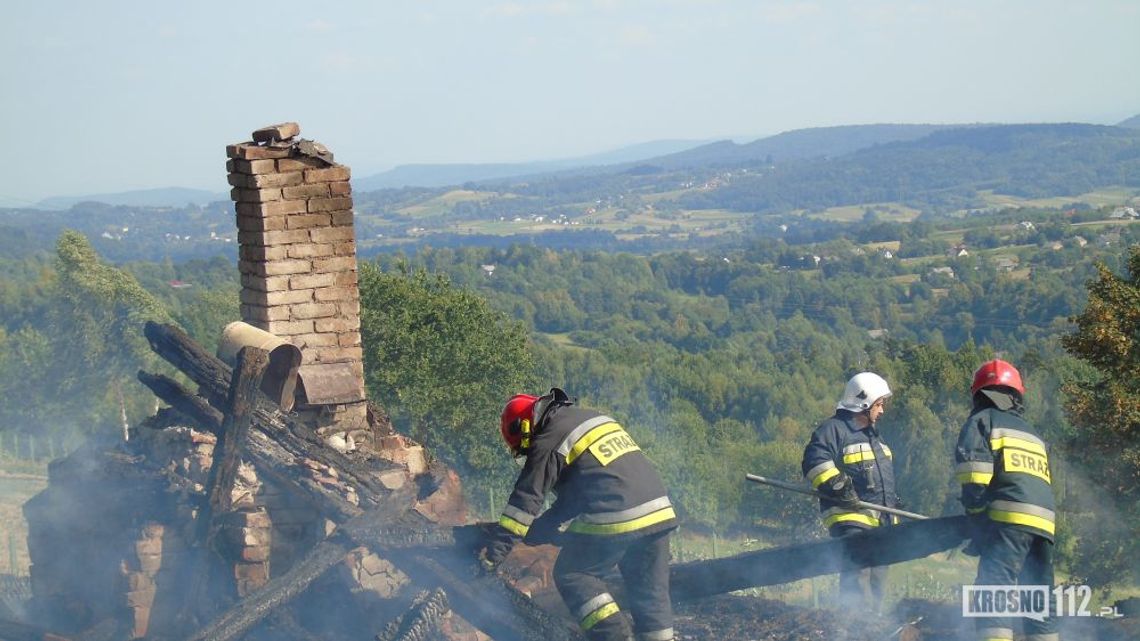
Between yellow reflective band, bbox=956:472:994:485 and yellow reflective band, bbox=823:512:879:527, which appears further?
yellow reflective band, bbox=823:512:879:527

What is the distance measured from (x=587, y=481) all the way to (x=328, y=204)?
14.0 feet

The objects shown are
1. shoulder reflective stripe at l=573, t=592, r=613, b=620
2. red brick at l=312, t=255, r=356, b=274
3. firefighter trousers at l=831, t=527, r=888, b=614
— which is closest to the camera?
shoulder reflective stripe at l=573, t=592, r=613, b=620

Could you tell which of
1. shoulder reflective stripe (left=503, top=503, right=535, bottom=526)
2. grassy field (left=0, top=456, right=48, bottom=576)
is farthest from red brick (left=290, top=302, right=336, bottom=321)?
grassy field (left=0, top=456, right=48, bottom=576)

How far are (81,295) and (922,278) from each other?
101 meters

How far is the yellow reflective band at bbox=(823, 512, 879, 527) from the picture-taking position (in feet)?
26.1

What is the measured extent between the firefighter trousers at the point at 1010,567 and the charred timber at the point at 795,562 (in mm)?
541

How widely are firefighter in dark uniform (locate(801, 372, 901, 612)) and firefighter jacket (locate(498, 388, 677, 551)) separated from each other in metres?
1.68

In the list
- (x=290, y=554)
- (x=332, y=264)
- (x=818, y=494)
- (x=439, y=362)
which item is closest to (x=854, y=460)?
(x=818, y=494)

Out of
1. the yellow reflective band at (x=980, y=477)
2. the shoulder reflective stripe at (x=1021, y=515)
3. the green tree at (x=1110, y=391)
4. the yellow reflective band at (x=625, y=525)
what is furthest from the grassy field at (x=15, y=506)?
the green tree at (x=1110, y=391)

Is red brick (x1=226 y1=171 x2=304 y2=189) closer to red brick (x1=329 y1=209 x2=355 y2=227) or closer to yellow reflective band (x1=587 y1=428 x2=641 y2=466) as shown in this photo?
red brick (x1=329 y1=209 x2=355 y2=227)

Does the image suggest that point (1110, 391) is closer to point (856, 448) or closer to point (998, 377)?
point (856, 448)

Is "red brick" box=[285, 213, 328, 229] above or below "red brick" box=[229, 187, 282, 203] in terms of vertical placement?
below

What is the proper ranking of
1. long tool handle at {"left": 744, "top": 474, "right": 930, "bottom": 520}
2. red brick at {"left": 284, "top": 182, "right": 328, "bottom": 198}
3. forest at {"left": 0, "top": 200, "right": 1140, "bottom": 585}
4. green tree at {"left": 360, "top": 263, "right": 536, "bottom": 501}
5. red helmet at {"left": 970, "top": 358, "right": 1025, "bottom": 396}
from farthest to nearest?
green tree at {"left": 360, "top": 263, "right": 536, "bottom": 501}, forest at {"left": 0, "top": 200, "right": 1140, "bottom": 585}, red brick at {"left": 284, "top": 182, "right": 328, "bottom": 198}, long tool handle at {"left": 744, "top": 474, "right": 930, "bottom": 520}, red helmet at {"left": 970, "top": 358, "right": 1025, "bottom": 396}

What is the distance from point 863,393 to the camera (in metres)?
8.23
